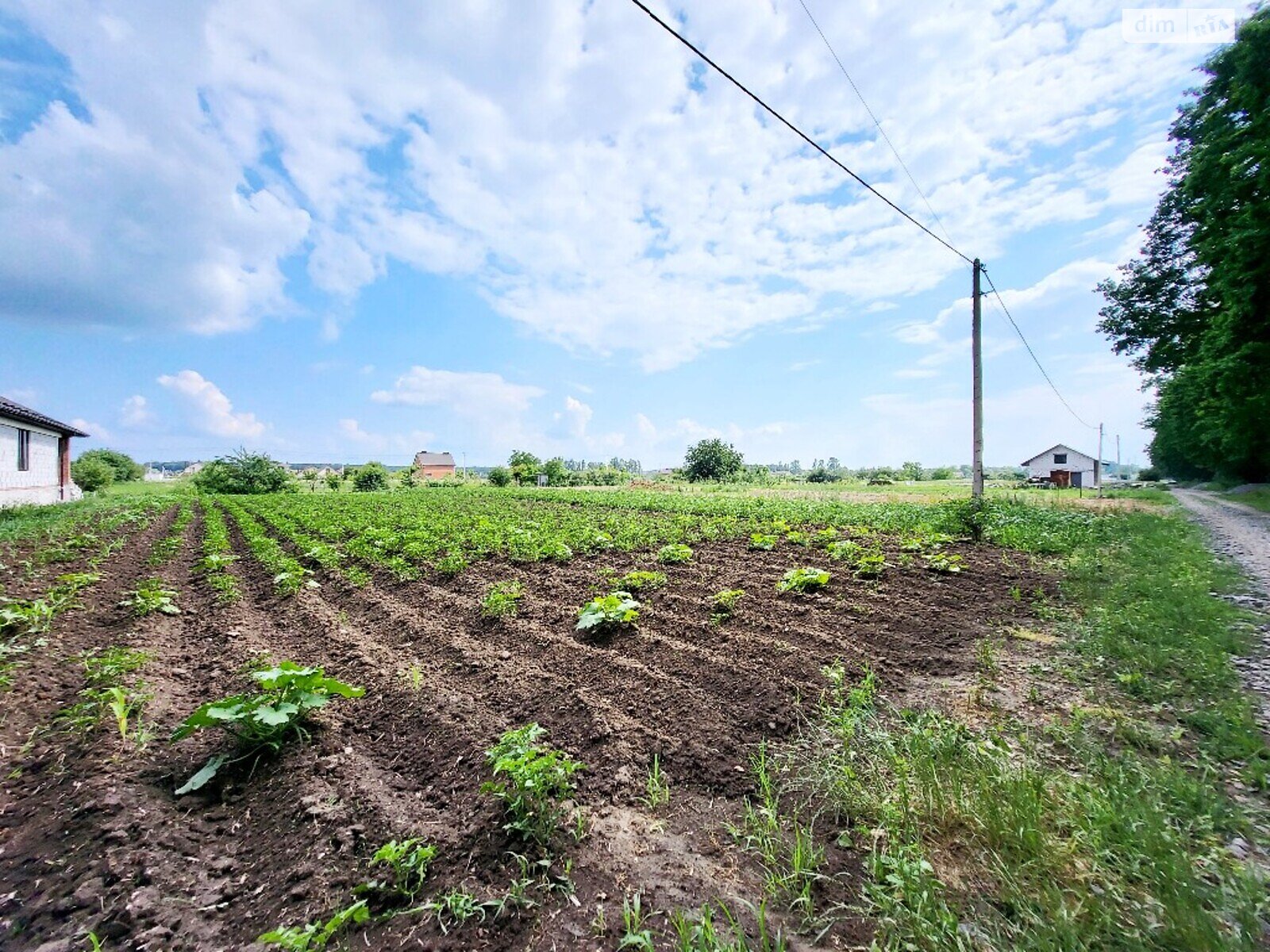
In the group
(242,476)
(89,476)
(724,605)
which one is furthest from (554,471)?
(724,605)

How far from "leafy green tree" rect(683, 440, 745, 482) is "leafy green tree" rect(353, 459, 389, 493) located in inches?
1448

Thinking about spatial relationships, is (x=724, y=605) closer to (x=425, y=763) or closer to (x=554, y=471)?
(x=425, y=763)

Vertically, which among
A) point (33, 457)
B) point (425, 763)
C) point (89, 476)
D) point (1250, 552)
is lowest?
→ point (425, 763)

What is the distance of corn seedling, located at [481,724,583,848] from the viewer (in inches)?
96.2

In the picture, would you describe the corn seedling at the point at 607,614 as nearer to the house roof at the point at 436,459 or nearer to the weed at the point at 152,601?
the weed at the point at 152,601

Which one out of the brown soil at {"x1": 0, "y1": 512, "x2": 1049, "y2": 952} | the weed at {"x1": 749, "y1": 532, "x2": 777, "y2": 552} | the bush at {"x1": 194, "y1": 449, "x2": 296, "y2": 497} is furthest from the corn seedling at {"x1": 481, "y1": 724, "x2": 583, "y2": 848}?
the bush at {"x1": 194, "y1": 449, "x2": 296, "y2": 497}

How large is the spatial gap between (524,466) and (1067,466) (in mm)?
69694

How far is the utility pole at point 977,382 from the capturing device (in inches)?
490

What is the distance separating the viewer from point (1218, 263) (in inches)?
607

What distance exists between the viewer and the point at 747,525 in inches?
564

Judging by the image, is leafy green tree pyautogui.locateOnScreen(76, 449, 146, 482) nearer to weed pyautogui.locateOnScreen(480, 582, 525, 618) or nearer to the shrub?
the shrub

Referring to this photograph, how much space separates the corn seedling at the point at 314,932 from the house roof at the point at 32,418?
29.8 metres

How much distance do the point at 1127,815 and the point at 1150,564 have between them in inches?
316

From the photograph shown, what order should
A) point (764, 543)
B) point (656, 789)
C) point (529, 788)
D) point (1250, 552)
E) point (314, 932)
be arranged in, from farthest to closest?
point (764, 543) → point (1250, 552) → point (656, 789) → point (529, 788) → point (314, 932)
